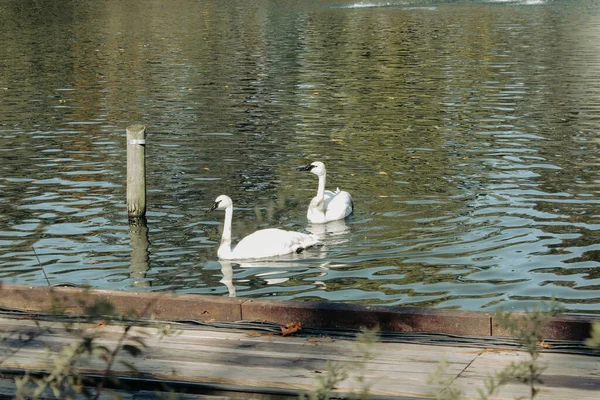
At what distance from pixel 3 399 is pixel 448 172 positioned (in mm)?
11678

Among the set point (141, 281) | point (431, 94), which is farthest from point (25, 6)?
point (141, 281)

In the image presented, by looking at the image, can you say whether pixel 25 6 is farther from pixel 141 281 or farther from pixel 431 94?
pixel 141 281

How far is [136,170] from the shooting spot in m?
13.8

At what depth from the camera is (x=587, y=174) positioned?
16.3 meters

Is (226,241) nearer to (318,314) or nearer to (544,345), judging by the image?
(318,314)

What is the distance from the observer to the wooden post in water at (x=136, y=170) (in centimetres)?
1361

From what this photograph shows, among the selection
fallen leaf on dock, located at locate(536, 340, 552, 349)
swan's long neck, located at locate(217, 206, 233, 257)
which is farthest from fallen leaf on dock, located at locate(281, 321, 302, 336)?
swan's long neck, located at locate(217, 206, 233, 257)

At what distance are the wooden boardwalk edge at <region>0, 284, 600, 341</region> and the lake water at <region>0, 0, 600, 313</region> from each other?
55cm

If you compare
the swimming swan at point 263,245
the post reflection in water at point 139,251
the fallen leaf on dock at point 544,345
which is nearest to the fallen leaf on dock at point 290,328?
the fallen leaf on dock at point 544,345

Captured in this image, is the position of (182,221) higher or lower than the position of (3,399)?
lower

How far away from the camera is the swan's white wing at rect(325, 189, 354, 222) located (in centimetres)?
1373

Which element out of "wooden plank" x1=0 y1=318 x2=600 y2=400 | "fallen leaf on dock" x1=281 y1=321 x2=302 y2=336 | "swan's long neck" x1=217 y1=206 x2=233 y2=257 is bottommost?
"swan's long neck" x1=217 y1=206 x2=233 y2=257

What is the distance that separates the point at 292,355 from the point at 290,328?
0.53 m

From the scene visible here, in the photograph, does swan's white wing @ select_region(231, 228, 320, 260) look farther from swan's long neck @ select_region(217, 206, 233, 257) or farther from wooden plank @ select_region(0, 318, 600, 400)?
wooden plank @ select_region(0, 318, 600, 400)
